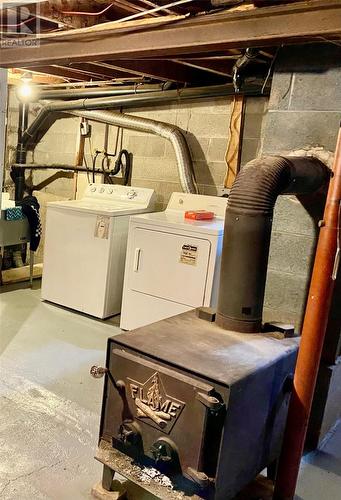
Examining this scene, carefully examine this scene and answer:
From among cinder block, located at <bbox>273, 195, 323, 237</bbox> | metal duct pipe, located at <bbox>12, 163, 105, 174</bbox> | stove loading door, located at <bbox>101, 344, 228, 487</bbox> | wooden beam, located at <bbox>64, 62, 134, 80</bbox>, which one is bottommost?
stove loading door, located at <bbox>101, 344, 228, 487</bbox>

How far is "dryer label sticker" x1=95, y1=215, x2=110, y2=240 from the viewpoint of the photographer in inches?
152

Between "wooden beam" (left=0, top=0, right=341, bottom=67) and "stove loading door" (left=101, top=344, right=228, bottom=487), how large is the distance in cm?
142

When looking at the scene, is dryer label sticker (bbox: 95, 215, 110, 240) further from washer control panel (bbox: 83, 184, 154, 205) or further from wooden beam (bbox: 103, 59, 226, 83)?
wooden beam (bbox: 103, 59, 226, 83)

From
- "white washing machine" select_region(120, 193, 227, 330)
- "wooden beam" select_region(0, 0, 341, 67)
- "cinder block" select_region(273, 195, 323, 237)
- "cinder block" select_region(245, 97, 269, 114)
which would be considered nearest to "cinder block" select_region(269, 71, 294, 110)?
"wooden beam" select_region(0, 0, 341, 67)

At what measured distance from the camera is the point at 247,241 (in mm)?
1850

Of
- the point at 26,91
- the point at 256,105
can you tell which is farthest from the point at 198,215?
the point at 26,91

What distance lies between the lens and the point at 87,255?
13.1 feet

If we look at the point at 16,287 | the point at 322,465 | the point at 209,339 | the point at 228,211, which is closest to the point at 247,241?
the point at 228,211

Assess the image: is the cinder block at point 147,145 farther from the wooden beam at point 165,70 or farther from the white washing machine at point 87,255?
the wooden beam at point 165,70

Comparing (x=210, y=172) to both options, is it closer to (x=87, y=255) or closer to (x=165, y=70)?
(x=165, y=70)

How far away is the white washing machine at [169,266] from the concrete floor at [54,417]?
0.40m

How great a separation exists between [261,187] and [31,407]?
1788 millimetres

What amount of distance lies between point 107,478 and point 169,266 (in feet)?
6.03

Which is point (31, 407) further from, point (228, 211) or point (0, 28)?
point (0, 28)
